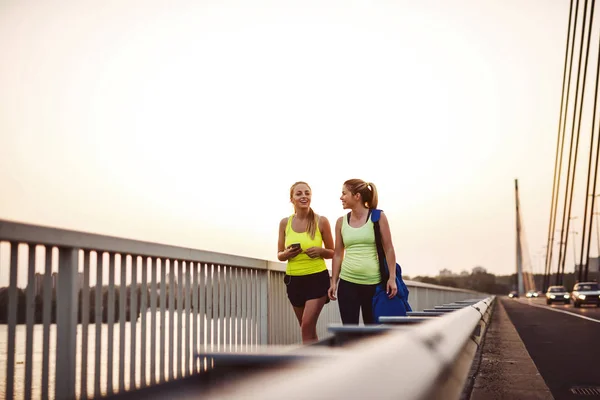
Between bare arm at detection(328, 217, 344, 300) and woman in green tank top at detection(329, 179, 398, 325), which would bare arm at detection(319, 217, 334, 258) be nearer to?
bare arm at detection(328, 217, 344, 300)

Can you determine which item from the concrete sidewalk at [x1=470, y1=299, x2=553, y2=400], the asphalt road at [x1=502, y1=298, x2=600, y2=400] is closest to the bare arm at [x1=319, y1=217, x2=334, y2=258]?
the concrete sidewalk at [x1=470, y1=299, x2=553, y2=400]

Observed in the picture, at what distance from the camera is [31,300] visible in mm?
3350

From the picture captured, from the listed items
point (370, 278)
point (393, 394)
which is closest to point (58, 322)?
point (393, 394)

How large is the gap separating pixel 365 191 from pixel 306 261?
106 centimetres

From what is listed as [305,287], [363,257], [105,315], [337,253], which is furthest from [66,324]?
[305,287]

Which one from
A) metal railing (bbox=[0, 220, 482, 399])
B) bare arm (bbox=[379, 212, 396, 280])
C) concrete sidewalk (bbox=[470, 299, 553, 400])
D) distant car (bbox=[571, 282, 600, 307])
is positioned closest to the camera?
metal railing (bbox=[0, 220, 482, 399])

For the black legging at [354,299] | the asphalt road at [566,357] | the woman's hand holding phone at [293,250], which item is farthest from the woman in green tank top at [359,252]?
the asphalt road at [566,357]

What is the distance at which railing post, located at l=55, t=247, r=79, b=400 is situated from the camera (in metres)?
3.53

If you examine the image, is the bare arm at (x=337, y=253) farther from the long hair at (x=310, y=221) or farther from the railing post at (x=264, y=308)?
the railing post at (x=264, y=308)

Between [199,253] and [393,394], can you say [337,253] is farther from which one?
[393,394]

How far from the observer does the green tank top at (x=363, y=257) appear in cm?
703

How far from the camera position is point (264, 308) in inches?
308

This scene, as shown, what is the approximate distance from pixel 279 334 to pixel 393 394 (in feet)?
24.5

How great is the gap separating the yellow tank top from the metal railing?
1.10m
